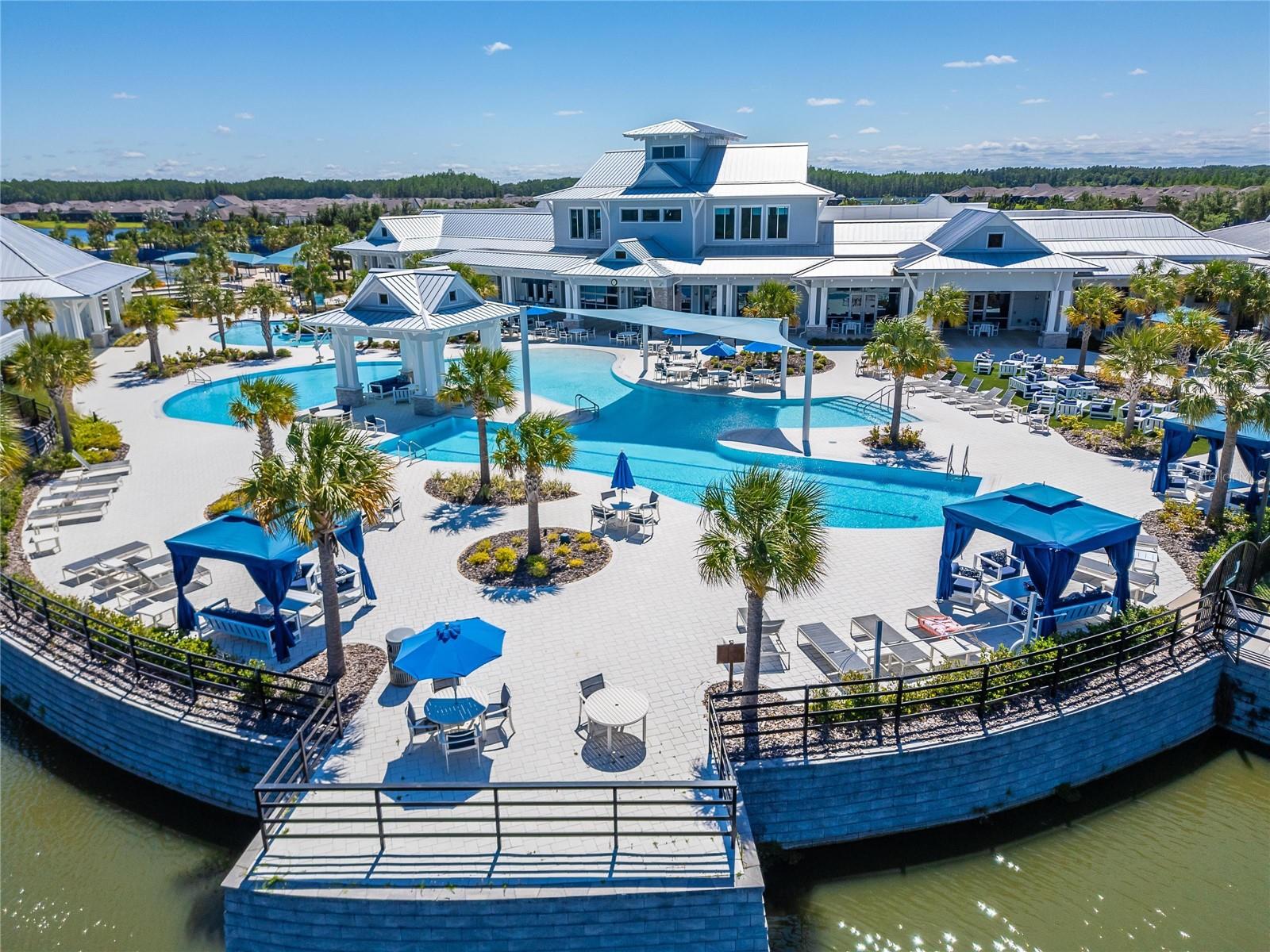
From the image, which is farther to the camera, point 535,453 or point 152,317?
point 152,317

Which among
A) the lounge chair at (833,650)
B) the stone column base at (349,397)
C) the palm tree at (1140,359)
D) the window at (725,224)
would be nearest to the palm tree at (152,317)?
the stone column base at (349,397)

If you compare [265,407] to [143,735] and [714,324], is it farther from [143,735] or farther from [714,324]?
[714,324]

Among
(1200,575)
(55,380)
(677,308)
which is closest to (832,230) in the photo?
(677,308)

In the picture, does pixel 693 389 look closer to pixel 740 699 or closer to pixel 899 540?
pixel 899 540

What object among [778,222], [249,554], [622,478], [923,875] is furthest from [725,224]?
[923,875]

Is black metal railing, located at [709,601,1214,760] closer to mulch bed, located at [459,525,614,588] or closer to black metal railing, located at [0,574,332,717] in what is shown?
mulch bed, located at [459,525,614,588]

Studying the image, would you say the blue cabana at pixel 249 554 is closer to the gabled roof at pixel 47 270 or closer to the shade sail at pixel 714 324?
the shade sail at pixel 714 324

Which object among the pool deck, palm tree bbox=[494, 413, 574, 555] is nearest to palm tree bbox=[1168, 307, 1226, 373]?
the pool deck
